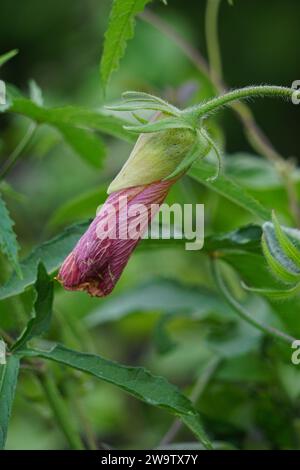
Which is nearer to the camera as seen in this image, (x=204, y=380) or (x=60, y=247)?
(x=60, y=247)

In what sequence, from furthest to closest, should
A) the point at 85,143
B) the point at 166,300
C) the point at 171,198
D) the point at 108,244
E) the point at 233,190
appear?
the point at 171,198, the point at 166,300, the point at 85,143, the point at 233,190, the point at 108,244

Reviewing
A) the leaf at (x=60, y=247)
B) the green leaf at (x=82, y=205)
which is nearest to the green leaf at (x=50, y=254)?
the leaf at (x=60, y=247)

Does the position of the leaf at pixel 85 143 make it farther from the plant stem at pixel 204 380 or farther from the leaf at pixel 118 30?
the plant stem at pixel 204 380

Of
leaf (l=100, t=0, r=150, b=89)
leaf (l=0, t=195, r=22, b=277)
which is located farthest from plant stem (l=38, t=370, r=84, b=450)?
leaf (l=100, t=0, r=150, b=89)

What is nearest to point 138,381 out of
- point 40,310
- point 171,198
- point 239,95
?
point 40,310

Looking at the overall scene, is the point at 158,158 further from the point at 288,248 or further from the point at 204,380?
the point at 204,380

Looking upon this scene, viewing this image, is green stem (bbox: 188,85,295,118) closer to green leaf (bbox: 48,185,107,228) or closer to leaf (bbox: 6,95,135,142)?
leaf (bbox: 6,95,135,142)
